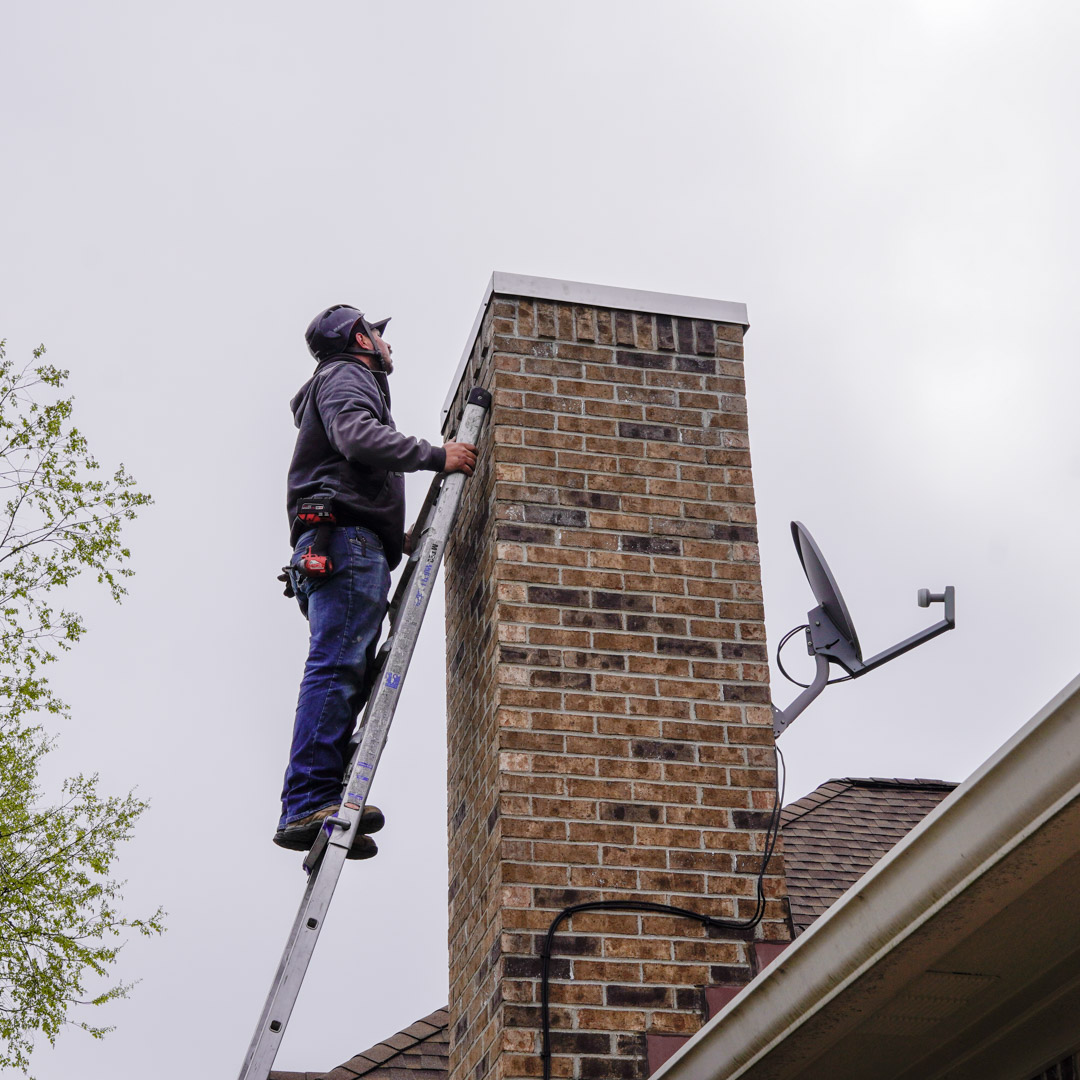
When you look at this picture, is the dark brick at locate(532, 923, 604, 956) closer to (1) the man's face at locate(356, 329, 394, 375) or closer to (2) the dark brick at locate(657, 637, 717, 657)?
(2) the dark brick at locate(657, 637, 717, 657)

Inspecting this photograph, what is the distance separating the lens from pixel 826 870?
28.3ft

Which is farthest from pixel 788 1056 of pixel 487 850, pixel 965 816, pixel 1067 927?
pixel 487 850

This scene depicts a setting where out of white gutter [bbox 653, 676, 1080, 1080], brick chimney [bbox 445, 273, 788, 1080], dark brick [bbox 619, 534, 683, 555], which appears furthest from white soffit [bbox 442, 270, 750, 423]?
white gutter [bbox 653, 676, 1080, 1080]

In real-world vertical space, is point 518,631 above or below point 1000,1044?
above

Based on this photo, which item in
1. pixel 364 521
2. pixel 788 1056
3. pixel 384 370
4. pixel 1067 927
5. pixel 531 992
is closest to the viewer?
pixel 1067 927

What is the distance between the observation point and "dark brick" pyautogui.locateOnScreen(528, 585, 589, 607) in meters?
5.15

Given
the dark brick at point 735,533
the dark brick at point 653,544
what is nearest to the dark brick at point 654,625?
the dark brick at point 653,544

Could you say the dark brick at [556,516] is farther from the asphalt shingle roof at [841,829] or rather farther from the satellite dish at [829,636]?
the asphalt shingle roof at [841,829]

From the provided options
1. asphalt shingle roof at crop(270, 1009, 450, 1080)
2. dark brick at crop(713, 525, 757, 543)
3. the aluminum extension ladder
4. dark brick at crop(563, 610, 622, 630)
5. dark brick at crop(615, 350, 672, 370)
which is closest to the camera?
the aluminum extension ladder

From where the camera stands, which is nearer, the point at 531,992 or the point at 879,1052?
the point at 879,1052

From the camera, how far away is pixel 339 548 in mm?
5371

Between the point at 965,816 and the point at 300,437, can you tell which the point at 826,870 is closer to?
the point at 300,437

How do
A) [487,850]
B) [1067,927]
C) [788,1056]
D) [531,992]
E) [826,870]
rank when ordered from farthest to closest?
[826,870], [487,850], [531,992], [788,1056], [1067,927]

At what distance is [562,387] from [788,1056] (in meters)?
2.73
